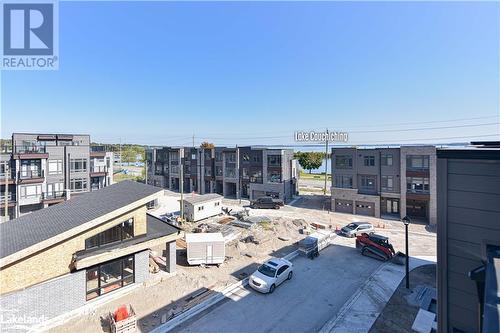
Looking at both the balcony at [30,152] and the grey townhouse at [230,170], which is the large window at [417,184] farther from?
the balcony at [30,152]

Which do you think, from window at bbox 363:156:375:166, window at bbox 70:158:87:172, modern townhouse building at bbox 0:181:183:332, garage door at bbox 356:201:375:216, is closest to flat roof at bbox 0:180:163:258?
modern townhouse building at bbox 0:181:183:332

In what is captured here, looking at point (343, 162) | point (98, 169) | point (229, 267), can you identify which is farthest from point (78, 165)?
point (343, 162)

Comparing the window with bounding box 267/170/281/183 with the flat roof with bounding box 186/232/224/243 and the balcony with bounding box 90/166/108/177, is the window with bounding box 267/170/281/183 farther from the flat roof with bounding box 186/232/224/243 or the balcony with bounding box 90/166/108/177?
the balcony with bounding box 90/166/108/177

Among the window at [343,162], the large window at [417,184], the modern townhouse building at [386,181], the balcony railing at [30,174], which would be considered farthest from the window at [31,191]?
the large window at [417,184]

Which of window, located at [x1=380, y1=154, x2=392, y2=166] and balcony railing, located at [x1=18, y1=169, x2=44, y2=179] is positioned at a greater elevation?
window, located at [x1=380, y1=154, x2=392, y2=166]

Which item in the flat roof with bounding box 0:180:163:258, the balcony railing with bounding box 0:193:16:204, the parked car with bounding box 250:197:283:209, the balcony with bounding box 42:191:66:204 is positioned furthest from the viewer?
the parked car with bounding box 250:197:283:209

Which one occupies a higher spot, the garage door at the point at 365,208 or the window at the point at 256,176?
the window at the point at 256,176

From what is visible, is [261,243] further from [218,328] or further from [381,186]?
[381,186]

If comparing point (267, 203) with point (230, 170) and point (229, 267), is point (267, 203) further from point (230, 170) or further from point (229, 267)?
point (229, 267)
